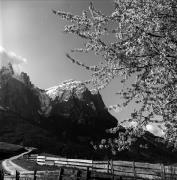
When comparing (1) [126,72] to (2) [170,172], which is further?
(2) [170,172]

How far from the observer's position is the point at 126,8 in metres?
13.3

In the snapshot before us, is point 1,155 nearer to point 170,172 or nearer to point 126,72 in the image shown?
point 170,172

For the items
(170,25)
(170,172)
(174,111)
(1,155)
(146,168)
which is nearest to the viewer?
(170,25)

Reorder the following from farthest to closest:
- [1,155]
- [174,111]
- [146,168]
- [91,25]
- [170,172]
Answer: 1. [1,155]
2. [146,168]
3. [170,172]
4. [91,25]
5. [174,111]

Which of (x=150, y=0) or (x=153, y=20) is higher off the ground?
(x=150, y=0)

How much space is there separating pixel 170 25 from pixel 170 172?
21.0m

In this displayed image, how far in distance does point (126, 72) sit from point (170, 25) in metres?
2.51

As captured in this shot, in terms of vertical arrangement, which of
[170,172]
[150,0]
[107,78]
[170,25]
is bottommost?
[170,172]

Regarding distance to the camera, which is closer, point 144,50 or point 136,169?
point 144,50

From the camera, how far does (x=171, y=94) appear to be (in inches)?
489

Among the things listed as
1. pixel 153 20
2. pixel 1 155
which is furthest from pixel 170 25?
pixel 1 155

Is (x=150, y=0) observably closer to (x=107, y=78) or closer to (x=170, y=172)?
(x=107, y=78)

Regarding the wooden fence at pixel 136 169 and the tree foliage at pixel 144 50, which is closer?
the tree foliage at pixel 144 50

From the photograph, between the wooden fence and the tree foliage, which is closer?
the tree foliage
